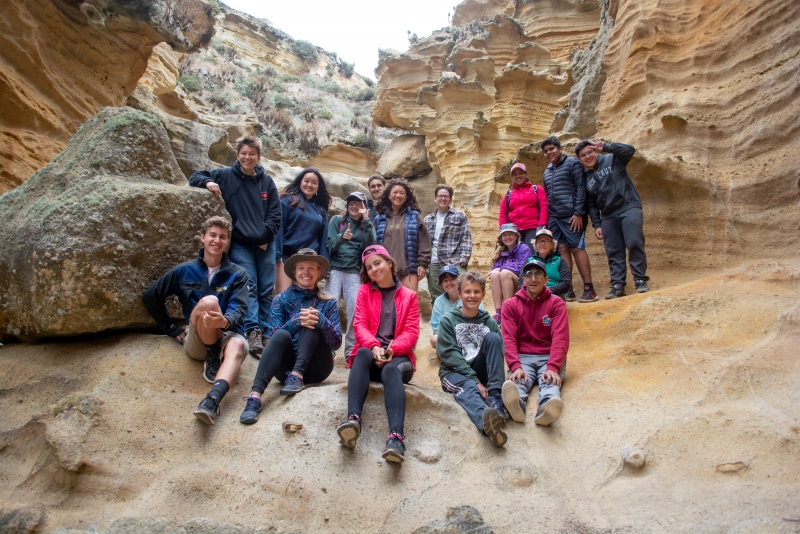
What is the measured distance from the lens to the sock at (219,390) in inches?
124

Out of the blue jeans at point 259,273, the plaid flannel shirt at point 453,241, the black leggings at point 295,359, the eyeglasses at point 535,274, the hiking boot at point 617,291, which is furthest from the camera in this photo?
the plaid flannel shirt at point 453,241

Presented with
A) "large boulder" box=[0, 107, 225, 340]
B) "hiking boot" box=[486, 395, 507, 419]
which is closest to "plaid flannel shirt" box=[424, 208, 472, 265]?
"hiking boot" box=[486, 395, 507, 419]

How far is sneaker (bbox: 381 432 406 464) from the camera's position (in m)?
2.82

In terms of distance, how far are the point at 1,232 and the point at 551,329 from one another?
4286 mm

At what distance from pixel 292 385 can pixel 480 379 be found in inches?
53.0

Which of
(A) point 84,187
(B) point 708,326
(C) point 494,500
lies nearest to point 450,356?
(C) point 494,500

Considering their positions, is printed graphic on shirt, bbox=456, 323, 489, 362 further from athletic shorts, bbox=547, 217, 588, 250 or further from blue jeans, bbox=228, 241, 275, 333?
athletic shorts, bbox=547, 217, 588, 250

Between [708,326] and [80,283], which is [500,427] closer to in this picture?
[708,326]

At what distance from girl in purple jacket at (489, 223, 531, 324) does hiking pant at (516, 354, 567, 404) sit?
102 cm

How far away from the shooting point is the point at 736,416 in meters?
2.96

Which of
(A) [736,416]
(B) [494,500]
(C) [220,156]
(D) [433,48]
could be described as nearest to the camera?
(B) [494,500]

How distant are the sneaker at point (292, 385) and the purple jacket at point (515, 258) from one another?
8.25 ft

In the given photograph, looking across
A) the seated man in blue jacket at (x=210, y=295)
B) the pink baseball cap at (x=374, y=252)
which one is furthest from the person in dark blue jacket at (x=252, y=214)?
the pink baseball cap at (x=374, y=252)

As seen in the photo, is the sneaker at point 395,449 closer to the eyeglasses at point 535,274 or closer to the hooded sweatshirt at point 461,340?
the hooded sweatshirt at point 461,340
